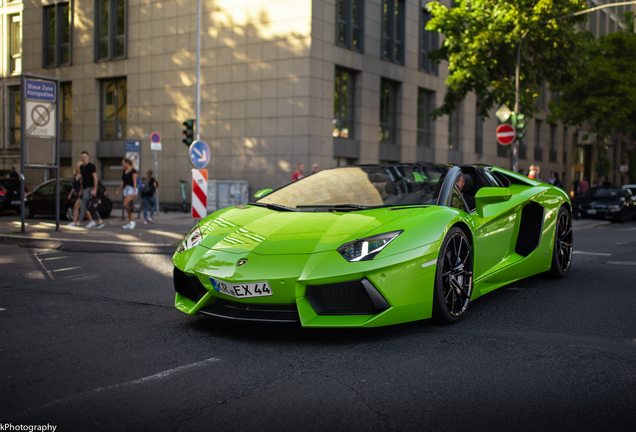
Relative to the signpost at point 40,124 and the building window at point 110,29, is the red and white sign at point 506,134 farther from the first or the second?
the building window at point 110,29

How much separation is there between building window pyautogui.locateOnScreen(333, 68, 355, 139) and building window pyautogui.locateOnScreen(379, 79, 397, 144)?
2.13 meters

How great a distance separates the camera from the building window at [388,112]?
26594mm

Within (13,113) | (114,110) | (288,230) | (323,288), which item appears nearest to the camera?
(323,288)

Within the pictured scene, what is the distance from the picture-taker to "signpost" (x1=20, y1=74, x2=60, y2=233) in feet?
42.1

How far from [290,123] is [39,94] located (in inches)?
439

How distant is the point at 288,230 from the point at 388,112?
2348 cm

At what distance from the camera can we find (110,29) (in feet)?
90.2

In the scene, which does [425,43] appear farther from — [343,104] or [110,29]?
[110,29]

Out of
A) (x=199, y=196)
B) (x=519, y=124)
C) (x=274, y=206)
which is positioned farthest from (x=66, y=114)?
(x=274, y=206)

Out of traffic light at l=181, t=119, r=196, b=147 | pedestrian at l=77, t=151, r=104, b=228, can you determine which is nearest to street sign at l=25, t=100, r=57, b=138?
pedestrian at l=77, t=151, r=104, b=228

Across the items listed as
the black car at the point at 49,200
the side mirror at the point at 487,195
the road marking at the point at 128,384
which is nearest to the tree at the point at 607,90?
the black car at the point at 49,200

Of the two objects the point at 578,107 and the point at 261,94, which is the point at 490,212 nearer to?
the point at 261,94

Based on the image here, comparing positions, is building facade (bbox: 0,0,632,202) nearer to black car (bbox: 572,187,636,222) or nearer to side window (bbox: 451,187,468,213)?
black car (bbox: 572,187,636,222)

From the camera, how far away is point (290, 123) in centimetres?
2297
